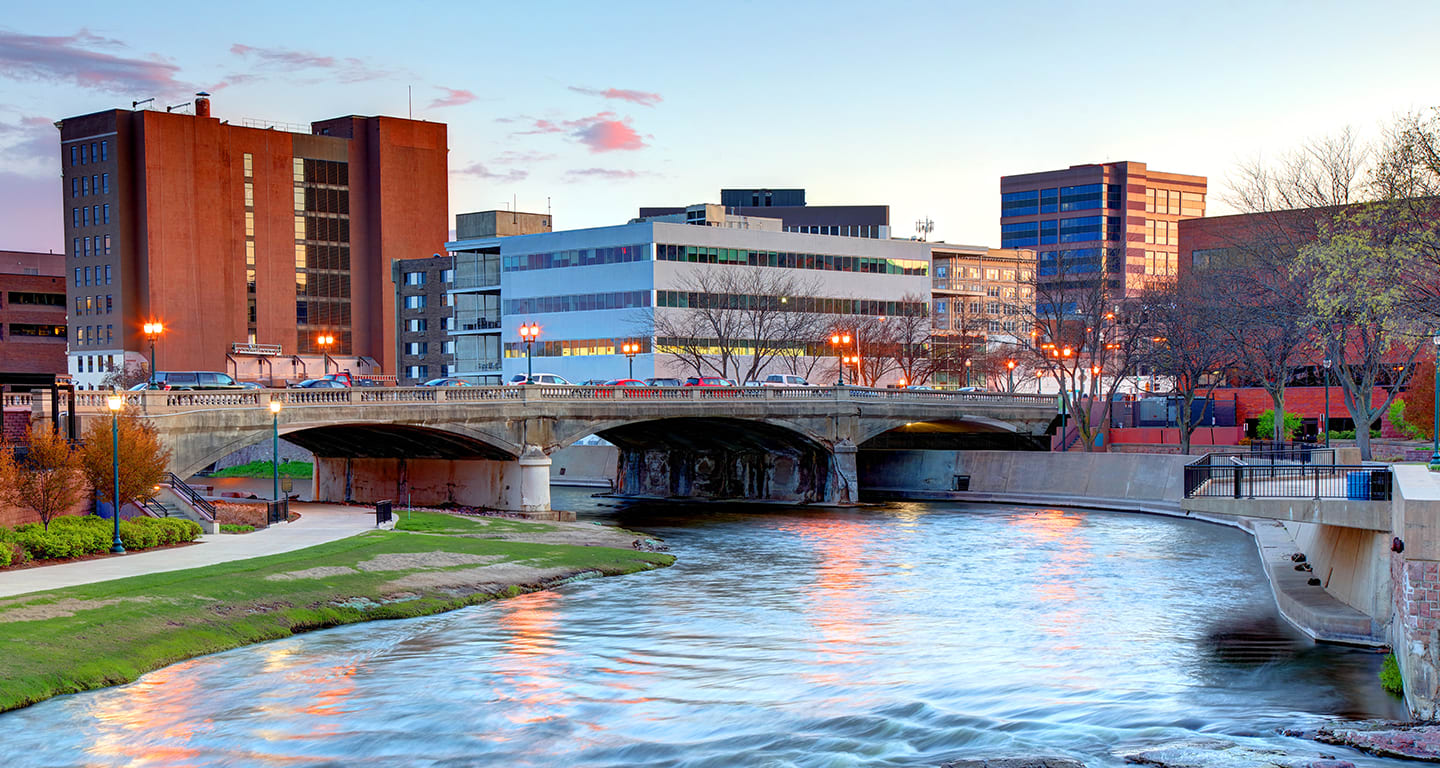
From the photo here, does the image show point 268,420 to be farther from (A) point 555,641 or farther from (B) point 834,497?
(B) point 834,497

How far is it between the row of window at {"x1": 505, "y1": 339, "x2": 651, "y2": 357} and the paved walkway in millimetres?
64731

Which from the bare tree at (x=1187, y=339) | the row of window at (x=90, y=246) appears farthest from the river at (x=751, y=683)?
the row of window at (x=90, y=246)

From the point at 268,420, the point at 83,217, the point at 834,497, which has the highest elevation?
the point at 83,217

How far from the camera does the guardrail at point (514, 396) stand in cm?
5200

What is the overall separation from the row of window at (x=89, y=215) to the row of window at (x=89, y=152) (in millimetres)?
4782

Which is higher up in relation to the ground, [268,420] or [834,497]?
[268,420]

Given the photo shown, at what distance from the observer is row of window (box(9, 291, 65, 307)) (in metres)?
159

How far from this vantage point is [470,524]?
55.4 metres

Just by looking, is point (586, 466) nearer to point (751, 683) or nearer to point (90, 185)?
point (751, 683)

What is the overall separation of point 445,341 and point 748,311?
40.2 m

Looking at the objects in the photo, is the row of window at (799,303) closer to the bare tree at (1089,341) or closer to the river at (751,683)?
the bare tree at (1089,341)

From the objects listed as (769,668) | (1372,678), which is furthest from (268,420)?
(1372,678)

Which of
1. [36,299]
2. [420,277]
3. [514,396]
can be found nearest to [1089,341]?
[514,396]

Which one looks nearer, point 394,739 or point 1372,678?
point 394,739
